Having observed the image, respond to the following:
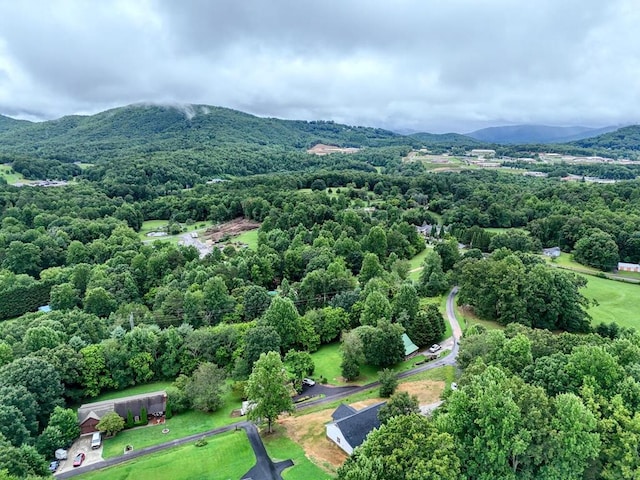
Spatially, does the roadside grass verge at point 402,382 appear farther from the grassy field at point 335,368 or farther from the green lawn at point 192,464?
the green lawn at point 192,464

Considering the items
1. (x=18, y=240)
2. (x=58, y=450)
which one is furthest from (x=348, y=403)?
(x=18, y=240)

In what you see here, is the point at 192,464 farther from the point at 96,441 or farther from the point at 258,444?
the point at 96,441

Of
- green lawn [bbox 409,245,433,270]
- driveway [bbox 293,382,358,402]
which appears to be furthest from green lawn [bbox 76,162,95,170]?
driveway [bbox 293,382,358,402]

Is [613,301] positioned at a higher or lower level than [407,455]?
lower

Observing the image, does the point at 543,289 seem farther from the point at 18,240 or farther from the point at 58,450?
the point at 18,240

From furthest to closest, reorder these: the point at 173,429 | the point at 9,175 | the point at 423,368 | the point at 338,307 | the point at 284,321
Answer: the point at 9,175 → the point at 338,307 → the point at 284,321 → the point at 423,368 → the point at 173,429

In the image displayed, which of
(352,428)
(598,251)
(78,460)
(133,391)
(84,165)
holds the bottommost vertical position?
(133,391)

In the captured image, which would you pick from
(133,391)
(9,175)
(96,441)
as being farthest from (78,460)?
(9,175)
